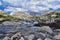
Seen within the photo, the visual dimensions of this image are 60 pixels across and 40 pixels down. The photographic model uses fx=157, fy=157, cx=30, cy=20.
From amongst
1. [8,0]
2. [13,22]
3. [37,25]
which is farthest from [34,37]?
[8,0]

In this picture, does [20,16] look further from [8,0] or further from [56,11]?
[56,11]

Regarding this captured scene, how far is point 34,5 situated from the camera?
5.32 m

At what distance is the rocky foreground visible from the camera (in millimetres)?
4727

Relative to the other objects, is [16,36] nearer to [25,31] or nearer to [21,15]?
[25,31]

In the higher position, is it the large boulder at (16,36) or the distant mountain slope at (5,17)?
the distant mountain slope at (5,17)

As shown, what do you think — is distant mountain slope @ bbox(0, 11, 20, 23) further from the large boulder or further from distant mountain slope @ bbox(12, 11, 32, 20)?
the large boulder

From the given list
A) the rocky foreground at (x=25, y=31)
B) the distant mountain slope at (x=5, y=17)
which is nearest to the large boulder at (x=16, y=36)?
the rocky foreground at (x=25, y=31)

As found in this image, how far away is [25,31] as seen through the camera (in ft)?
15.8

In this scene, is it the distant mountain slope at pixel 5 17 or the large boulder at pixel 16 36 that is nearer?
the large boulder at pixel 16 36

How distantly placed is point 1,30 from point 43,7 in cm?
163

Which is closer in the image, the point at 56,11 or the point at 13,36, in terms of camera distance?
the point at 13,36

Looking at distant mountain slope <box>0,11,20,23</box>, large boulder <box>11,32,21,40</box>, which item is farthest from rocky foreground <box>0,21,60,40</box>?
distant mountain slope <box>0,11,20,23</box>

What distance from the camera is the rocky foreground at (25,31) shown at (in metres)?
4.73

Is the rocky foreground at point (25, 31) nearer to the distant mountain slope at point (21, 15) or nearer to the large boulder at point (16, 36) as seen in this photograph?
the large boulder at point (16, 36)
